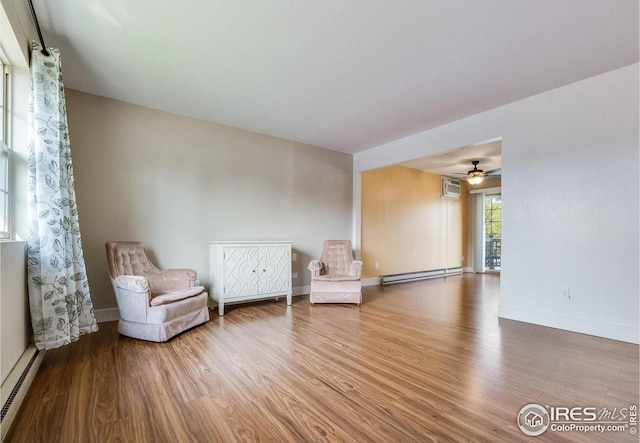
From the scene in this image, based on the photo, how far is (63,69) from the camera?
9.11 feet

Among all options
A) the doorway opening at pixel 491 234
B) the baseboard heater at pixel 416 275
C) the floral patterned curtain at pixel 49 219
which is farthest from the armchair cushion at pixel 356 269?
the doorway opening at pixel 491 234

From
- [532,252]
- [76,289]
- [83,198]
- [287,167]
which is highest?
[287,167]

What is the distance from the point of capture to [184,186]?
3.83m

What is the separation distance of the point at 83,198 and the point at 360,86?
324 centimetres

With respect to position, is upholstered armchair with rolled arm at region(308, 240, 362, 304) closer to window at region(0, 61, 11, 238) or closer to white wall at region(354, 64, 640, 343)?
white wall at region(354, 64, 640, 343)

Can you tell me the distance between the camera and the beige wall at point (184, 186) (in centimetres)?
325

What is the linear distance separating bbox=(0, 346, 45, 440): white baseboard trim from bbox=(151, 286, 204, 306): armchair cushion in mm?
826

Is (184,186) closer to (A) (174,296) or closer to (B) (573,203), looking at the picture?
(A) (174,296)

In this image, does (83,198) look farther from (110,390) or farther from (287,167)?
(287,167)

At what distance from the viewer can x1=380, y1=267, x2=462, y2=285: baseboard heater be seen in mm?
5930

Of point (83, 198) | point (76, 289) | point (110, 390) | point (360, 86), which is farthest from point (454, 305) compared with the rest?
point (83, 198)

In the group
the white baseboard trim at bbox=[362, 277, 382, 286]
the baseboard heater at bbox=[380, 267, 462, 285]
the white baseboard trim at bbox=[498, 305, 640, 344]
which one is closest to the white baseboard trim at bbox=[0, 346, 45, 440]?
the white baseboard trim at bbox=[498, 305, 640, 344]

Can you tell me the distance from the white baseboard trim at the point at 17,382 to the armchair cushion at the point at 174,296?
826 mm

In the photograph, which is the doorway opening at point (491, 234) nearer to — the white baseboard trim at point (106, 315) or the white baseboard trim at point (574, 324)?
the white baseboard trim at point (574, 324)
